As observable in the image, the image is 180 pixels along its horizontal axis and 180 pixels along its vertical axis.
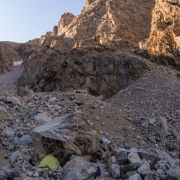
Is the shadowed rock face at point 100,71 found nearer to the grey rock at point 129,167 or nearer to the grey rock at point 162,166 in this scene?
the grey rock at point 162,166

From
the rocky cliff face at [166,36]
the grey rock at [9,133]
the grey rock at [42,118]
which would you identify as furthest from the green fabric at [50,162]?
the rocky cliff face at [166,36]

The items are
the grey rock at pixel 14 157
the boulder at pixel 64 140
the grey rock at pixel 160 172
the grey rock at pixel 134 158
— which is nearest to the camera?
the grey rock at pixel 160 172

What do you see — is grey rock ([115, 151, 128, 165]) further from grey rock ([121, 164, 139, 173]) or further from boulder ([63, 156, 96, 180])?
boulder ([63, 156, 96, 180])

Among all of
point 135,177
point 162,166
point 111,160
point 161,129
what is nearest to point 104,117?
point 161,129

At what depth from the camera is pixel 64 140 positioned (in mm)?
6465

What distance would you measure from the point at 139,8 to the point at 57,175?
37.7 metres

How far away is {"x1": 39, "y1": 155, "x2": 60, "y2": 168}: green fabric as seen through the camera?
6156 millimetres

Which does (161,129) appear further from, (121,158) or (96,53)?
(96,53)

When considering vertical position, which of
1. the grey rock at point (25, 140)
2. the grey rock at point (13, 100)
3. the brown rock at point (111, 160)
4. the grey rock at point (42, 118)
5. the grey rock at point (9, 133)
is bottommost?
the brown rock at point (111, 160)

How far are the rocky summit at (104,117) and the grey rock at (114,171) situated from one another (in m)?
0.02

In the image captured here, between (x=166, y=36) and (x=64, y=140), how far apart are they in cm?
1719

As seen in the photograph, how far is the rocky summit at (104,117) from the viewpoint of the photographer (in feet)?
19.6

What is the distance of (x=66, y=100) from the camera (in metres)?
10.7

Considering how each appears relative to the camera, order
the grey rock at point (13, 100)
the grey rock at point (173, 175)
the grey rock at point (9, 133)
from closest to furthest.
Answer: the grey rock at point (173, 175) < the grey rock at point (9, 133) < the grey rock at point (13, 100)
